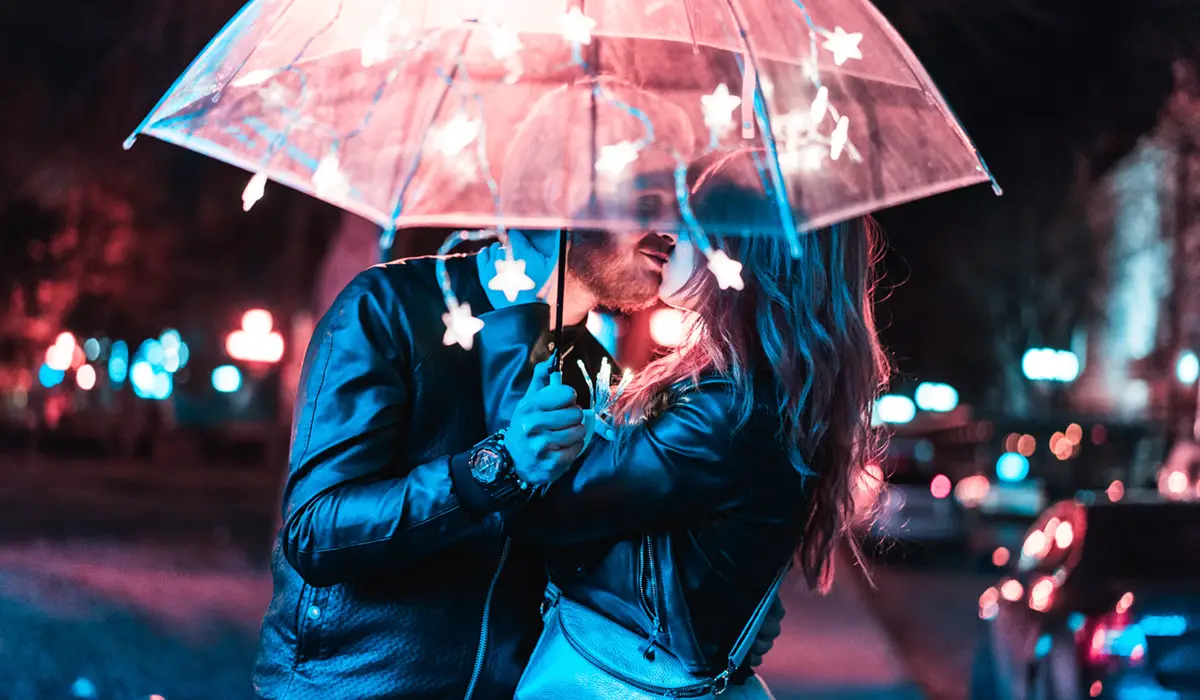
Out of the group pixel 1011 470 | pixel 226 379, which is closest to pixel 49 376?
pixel 226 379

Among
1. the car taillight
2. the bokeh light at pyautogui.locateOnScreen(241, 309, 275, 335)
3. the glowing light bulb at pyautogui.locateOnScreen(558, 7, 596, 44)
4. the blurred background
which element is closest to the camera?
the glowing light bulb at pyautogui.locateOnScreen(558, 7, 596, 44)

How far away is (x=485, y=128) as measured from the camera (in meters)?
2.69

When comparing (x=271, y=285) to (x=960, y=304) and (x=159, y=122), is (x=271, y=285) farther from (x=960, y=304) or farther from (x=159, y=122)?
(x=159, y=122)

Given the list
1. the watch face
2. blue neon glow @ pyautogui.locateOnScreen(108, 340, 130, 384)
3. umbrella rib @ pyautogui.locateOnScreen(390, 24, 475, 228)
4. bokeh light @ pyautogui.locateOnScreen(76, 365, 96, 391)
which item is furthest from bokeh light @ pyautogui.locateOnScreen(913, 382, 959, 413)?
the watch face

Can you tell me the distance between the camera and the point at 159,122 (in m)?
2.79

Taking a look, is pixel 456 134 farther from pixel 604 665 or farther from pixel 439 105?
pixel 604 665

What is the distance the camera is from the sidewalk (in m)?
9.43

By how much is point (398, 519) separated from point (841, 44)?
1.42 m

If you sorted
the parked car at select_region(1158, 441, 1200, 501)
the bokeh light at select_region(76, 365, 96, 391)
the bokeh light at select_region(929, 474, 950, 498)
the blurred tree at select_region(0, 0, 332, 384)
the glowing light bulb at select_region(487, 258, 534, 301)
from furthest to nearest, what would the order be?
the bokeh light at select_region(76, 365, 96, 391), the bokeh light at select_region(929, 474, 950, 498), the parked car at select_region(1158, 441, 1200, 501), the blurred tree at select_region(0, 0, 332, 384), the glowing light bulb at select_region(487, 258, 534, 301)

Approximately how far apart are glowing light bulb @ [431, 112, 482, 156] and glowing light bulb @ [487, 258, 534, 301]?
0.27m

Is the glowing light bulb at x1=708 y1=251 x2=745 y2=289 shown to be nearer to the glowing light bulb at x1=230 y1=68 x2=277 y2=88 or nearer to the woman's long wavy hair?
the woman's long wavy hair

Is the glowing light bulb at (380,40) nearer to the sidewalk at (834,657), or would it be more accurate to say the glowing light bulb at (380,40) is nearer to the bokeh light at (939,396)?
the sidewalk at (834,657)

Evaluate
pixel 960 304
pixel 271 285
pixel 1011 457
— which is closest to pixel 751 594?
A: pixel 1011 457

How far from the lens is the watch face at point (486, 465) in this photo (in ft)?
7.92
